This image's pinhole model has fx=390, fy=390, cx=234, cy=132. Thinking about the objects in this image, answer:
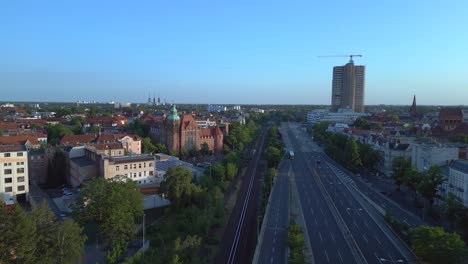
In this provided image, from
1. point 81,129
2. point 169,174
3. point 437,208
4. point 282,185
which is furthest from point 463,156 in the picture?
point 81,129

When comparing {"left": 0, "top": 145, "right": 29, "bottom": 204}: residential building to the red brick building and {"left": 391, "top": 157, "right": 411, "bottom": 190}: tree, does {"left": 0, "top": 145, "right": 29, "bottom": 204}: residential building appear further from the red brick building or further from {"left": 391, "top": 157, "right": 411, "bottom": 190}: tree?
{"left": 391, "top": 157, "right": 411, "bottom": 190}: tree

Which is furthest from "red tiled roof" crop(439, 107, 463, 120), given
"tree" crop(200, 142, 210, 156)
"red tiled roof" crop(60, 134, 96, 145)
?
"red tiled roof" crop(60, 134, 96, 145)

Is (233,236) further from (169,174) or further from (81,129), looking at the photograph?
(81,129)

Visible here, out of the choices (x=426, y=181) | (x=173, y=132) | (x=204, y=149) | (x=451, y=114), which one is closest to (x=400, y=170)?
(x=426, y=181)

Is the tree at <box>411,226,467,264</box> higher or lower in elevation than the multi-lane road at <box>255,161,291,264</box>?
higher

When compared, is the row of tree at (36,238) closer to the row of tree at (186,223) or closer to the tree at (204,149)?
the row of tree at (186,223)

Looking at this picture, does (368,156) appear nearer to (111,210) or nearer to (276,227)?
(276,227)
